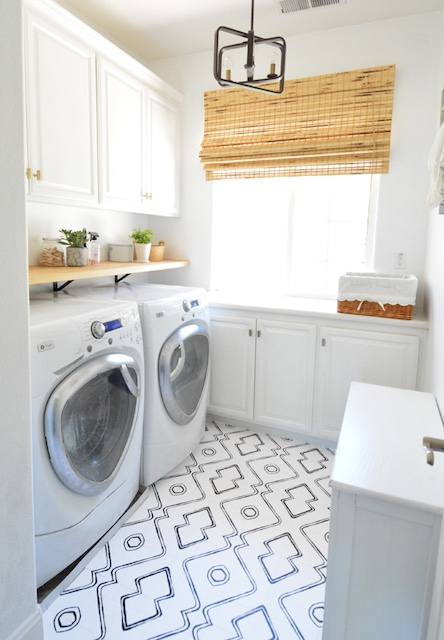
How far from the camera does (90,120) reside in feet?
7.04

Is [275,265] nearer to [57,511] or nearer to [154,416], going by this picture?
[154,416]

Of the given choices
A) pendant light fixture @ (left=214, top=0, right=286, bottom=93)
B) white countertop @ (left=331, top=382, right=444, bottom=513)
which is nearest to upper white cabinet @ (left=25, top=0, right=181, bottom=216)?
pendant light fixture @ (left=214, top=0, right=286, bottom=93)

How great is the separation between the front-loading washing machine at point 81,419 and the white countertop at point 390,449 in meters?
0.91

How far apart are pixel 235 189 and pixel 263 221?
32 centimetres

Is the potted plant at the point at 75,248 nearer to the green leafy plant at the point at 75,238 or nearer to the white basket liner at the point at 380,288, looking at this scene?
the green leafy plant at the point at 75,238

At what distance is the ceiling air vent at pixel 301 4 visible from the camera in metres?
2.21

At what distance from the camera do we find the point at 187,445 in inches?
95.7

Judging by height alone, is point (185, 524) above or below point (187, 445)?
below

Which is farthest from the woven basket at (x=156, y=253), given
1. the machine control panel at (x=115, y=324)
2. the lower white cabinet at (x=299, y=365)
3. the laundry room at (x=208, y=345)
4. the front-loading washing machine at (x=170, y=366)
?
the machine control panel at (x=115, y=324)

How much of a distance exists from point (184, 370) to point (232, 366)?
582 mm

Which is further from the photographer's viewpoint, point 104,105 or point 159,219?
point 159,219

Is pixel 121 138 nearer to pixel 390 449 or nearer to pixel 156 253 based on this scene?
pixel 156 253

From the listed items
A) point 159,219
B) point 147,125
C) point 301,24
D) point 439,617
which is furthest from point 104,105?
point 439,617

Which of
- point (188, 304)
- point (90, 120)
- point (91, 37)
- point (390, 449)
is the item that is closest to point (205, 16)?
point (91, 37)
